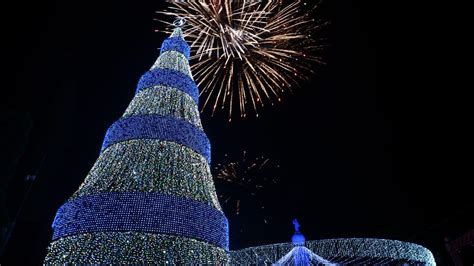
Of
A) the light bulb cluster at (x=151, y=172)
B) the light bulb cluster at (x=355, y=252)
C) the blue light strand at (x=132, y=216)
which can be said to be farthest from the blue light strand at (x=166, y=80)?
the light bulb cluster at (x=355, y=252)

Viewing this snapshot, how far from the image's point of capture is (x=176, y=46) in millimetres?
9484

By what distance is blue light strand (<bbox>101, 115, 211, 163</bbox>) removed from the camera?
7.07 meters

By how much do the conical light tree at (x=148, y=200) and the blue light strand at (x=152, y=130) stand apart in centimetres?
2

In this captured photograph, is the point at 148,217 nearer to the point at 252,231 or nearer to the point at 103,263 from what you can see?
the point at 103,263

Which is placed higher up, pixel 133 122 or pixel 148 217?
pixel 133 122

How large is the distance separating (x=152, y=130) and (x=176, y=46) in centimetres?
365

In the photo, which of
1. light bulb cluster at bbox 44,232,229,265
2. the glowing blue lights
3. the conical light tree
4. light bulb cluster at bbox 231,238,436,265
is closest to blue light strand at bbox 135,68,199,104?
the conical light tree

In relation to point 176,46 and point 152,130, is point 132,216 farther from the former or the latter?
point 176,46

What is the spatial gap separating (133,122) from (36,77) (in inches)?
157

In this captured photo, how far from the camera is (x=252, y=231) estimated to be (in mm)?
20234

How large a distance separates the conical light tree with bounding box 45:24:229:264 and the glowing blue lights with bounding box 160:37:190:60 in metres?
1.96

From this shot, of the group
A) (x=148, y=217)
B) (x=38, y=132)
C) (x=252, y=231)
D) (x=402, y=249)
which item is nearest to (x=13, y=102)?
(x=38, y=132)

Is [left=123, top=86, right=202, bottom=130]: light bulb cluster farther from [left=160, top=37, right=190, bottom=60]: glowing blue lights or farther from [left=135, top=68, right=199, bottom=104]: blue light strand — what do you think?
[left=160, top=37, right=190, bottom=60]: glowing blue lights

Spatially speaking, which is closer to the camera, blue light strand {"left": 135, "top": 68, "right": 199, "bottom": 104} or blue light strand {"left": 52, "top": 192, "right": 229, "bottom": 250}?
blue light strand {"left": 52, "top": 192, "right": 229, "bottom": 250}
